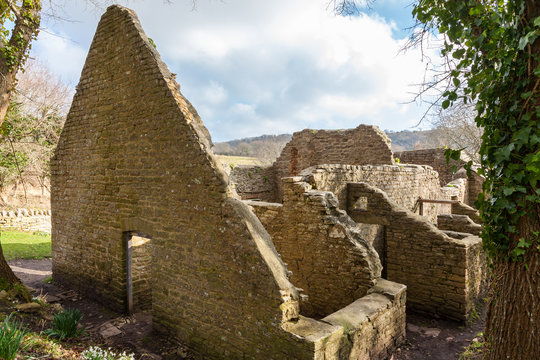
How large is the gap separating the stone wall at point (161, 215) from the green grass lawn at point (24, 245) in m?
6.22

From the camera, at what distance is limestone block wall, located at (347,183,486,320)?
7059 millimetres

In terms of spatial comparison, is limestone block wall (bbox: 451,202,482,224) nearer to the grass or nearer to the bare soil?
the bare soil

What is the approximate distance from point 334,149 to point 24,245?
48.2ft

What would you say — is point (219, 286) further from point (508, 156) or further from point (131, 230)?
point (508, 156)

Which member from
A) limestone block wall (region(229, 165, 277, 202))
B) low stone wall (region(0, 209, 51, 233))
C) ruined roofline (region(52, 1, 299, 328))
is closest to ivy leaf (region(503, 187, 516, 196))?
ruined roofline (region(52, 1, 299, 328))

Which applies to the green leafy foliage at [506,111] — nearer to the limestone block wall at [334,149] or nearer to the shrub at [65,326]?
the shrub at [65,326]

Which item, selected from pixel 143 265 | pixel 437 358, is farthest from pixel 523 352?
pixel 143 265

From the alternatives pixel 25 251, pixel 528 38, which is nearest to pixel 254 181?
pixel 25 251

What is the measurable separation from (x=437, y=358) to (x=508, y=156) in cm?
456

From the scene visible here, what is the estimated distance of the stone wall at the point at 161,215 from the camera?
4.49m

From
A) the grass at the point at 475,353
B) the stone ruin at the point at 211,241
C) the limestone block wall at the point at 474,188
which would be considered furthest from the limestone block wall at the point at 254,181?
the grass at the point at 475,353

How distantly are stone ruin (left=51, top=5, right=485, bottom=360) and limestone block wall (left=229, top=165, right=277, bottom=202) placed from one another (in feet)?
24.0

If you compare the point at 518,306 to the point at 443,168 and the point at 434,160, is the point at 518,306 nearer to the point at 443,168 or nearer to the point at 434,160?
the point at 434,160

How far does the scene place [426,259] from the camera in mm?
7484
